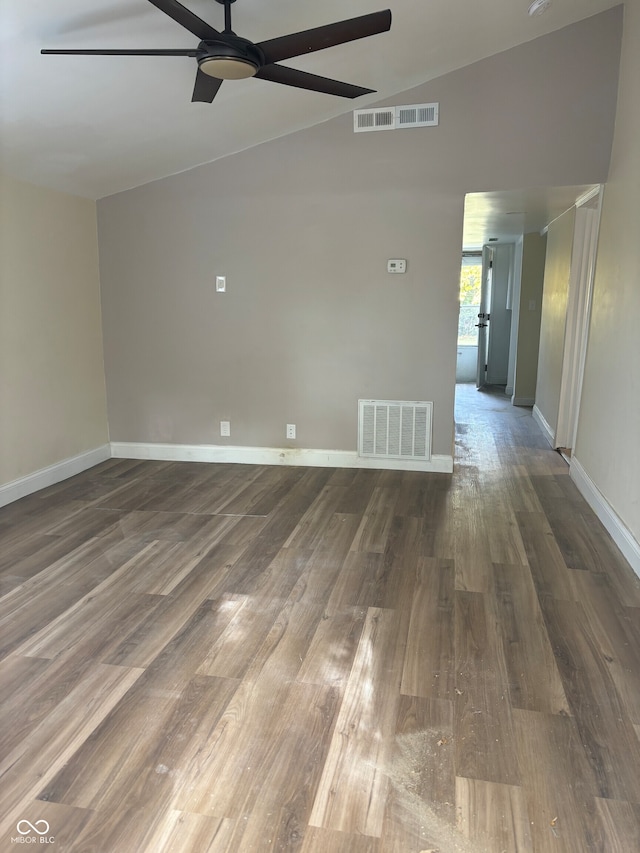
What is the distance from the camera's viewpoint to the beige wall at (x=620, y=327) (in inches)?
120

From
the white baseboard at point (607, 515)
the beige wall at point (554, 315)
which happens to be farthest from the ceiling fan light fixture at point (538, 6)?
the white baseboard at point (607, 515)

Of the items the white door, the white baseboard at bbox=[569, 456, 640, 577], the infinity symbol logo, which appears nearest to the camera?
the infinity symbol logo

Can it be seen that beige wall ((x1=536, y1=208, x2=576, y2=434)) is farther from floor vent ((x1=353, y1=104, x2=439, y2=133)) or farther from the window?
the window

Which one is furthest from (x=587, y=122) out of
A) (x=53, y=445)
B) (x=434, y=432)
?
(x=53, y=445)

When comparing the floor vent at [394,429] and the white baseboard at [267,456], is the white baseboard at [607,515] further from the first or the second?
the floor vent at [394,429]

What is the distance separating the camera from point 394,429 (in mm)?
4531

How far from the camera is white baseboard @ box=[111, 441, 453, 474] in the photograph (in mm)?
4566

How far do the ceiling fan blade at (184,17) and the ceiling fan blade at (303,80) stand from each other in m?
0.35

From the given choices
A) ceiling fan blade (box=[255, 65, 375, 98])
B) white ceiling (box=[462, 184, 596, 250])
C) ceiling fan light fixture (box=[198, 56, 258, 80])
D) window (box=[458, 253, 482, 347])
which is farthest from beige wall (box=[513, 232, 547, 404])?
ceiling fan light fixture (box=[198, 56, 258, 80])

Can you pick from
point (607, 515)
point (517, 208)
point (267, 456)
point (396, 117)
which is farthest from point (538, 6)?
point (267, 456)

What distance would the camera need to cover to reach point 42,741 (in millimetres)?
1738

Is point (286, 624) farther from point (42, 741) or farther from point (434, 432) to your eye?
point (434, 432)

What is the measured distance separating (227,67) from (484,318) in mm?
7004

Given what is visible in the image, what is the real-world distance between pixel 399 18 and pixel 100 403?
142 inches
